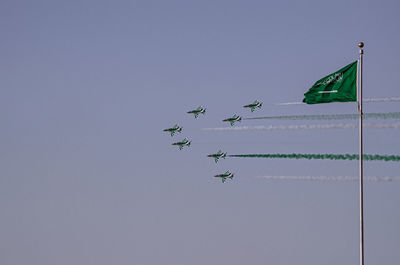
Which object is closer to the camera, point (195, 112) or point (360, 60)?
point (360, 60)

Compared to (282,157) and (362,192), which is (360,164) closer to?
(362,192)

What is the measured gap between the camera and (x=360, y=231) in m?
122

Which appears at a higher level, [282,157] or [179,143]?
[179,143]

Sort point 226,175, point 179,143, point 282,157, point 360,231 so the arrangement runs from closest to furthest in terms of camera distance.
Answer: point 360,231 < point 282,157 < point 226,175 < point 179,143

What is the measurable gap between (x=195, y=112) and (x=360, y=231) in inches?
2821

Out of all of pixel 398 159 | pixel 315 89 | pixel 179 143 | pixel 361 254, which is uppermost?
pixel 179 143

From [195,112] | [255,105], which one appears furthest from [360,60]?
[195,112]

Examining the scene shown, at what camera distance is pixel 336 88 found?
132 m

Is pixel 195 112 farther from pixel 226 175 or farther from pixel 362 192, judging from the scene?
pixel 362 192

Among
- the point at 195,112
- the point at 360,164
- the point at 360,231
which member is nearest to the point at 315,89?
the point at 360,164

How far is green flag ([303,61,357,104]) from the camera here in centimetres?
13012

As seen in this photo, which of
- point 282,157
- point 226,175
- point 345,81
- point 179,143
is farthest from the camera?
point 179,143

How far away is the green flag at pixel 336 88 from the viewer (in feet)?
427

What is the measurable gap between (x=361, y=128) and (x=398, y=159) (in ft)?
34.6
